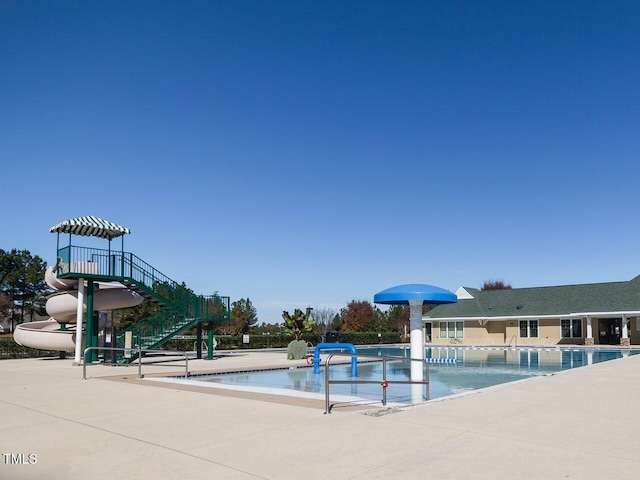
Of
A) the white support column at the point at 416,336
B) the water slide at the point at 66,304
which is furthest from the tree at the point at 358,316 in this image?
the white support column at the point at 416,336

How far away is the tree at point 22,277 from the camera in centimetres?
5491

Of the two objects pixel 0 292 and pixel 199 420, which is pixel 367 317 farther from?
pixel 199 420

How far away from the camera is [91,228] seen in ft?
77.0

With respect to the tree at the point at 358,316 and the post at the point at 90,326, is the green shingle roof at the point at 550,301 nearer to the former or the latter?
the tree at the point at 358,316

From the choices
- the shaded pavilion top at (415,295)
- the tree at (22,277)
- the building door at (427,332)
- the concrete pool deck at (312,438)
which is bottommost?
the building door at (427,332)

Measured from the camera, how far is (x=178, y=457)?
616cm

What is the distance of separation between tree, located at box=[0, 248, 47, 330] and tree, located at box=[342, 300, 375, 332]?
108ft

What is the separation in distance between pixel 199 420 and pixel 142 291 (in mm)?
17108

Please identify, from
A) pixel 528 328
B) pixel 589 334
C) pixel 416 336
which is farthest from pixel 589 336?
pixel 416 336

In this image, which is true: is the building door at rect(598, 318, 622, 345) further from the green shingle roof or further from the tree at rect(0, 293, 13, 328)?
the tree at rect(0, 293, 13, 328)

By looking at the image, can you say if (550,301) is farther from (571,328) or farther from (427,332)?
(427,332)

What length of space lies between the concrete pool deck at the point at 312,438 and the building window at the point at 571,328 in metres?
31.3

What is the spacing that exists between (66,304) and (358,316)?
4295cm

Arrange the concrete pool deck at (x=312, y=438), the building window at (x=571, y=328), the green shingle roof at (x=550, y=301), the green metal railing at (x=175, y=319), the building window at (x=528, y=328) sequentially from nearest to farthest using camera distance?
the concrete pool deck at (x=312, y=438), the green metal railing at (x=175, y=319), the green shingle roof at (x=550, y=301), the building window at (x=571, y=328), the building window at (x=528, y=328)
